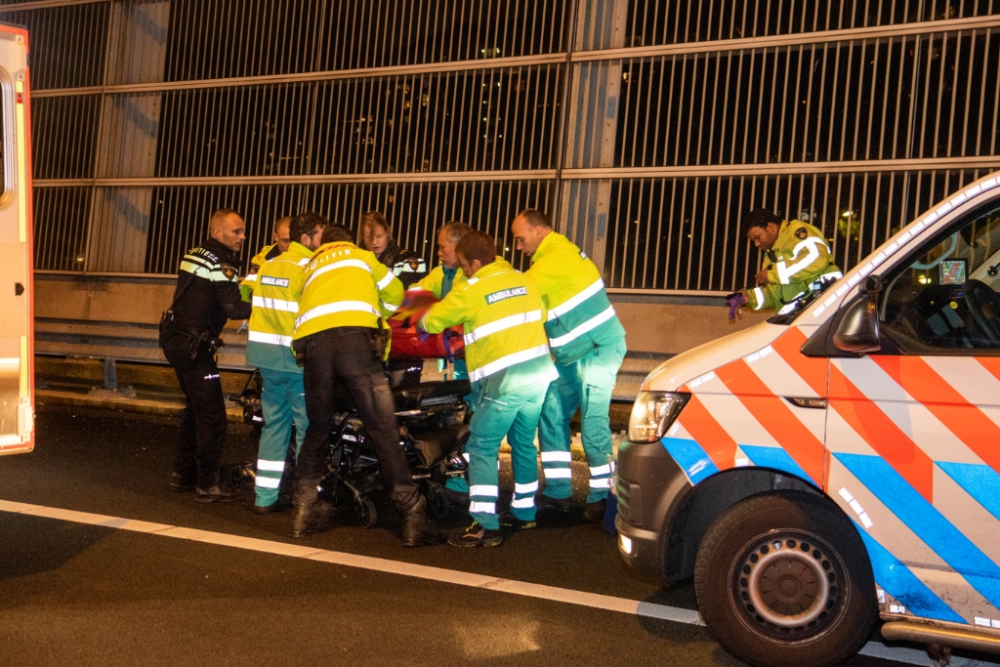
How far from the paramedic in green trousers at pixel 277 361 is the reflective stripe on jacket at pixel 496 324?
1133 millimetres

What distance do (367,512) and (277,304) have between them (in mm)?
1478

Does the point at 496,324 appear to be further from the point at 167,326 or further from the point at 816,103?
the point at 816,103

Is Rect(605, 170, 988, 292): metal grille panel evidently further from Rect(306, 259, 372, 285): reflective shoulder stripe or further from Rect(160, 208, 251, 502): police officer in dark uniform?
Rect(306, 259, 372, 285): reflective shoulder stripe

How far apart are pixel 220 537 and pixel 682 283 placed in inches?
262

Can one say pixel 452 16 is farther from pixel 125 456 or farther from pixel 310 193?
pixel 125 456

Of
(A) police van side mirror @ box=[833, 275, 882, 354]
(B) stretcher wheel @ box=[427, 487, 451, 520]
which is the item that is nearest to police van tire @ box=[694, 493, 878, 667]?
(A) police van side mirror @ box=[833, 275, 882, 354]

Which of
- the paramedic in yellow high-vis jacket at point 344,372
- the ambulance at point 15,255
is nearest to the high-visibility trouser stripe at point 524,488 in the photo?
the paramedic in yellow high-vis jacket at point 344,372

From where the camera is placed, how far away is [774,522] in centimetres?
434

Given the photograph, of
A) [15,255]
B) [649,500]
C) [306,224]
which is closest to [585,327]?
[306,224]

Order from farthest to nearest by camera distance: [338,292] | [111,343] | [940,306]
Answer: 1. [111,343]
2. [338,292]
3. [940,306]

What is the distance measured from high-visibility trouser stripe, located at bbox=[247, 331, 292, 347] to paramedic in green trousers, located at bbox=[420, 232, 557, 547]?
108cm

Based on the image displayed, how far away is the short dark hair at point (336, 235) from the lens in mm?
6910

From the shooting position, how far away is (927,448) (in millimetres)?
4109

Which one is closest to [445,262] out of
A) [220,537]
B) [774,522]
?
[220,537]
